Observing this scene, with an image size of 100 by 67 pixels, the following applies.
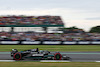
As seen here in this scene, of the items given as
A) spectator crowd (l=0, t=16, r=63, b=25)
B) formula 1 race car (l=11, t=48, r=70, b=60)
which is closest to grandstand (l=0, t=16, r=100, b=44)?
spectator crowd (l=0, t=16, r=63, b=25)

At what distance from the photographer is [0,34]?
28.0 meters

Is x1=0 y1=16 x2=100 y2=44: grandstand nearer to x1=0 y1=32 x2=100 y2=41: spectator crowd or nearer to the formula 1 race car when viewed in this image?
x1=0 y1=32 x2=100 y2=41: spectator crowd

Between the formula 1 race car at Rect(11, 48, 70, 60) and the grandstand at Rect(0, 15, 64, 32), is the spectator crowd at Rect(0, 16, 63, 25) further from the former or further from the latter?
the formula 1 race car at Rect(11, 48, 70, 60)

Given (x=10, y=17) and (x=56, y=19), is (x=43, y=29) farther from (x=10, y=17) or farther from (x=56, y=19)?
(x=10, y=17)

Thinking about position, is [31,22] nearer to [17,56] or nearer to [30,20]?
[30,20]

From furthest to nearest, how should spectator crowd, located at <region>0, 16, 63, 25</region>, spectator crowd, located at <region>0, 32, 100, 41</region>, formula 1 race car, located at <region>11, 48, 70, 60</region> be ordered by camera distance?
spectator crowd, located at <region>0, 16, 63, 25</region>, spectator crowd, located at <region>0, 32, 100, 41</region>, formula 1 race car, located at <region>11, 48, 70, 60</region>

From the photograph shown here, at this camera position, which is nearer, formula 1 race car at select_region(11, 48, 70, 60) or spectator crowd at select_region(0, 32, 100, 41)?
formula 1 race car at select_region(11, 48, 70, 60)

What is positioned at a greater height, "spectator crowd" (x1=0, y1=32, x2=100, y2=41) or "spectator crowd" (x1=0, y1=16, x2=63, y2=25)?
"spectator crowd" (x1=0, y1=16, x2=63, y2=25)

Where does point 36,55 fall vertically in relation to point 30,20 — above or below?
below

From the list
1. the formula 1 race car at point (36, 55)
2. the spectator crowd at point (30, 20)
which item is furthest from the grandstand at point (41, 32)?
the formula 1 race car at point (36, 55)

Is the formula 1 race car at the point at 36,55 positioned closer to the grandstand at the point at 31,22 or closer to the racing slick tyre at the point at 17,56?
the racing slick tyre at the point at 17,56

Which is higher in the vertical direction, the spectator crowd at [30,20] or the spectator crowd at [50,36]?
the spectator crowd at [30,20]

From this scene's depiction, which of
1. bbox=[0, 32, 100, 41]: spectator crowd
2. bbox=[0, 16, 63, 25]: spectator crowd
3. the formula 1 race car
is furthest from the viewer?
bbox=[0, 16, 63, 25]: spectator crowd

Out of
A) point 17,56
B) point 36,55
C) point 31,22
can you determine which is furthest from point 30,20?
point 36,55
